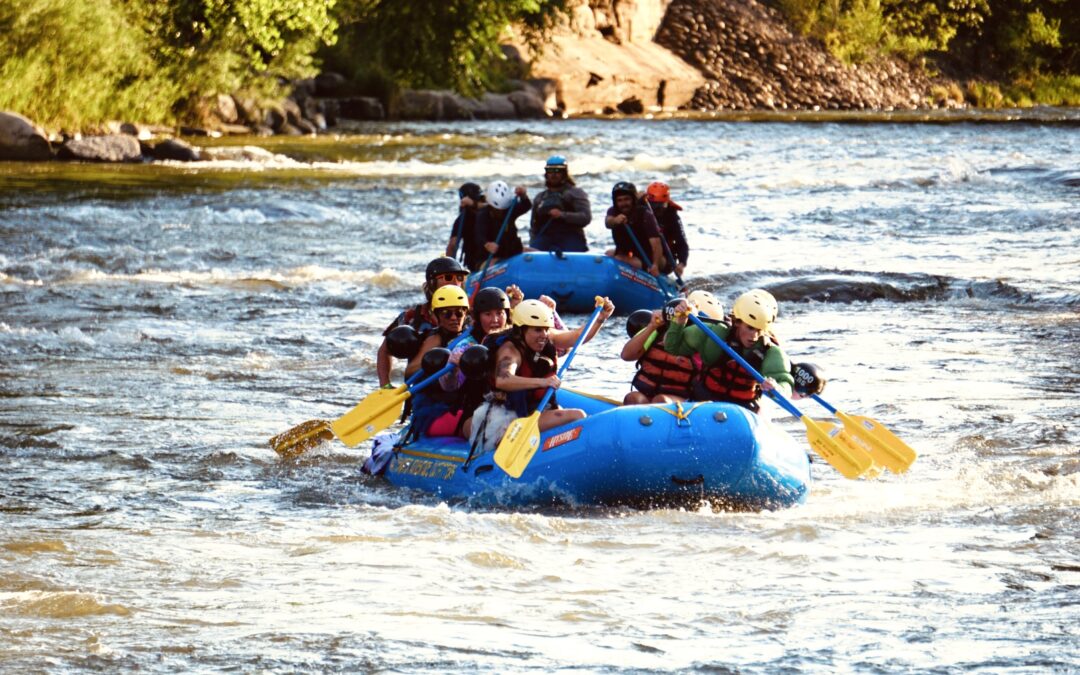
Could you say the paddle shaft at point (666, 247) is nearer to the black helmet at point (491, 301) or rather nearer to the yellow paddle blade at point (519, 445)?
the black helmet at point (491, 301)

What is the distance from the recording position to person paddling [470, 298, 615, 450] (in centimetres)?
762

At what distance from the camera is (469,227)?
46.7 feet

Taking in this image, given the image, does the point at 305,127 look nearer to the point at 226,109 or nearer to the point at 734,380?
the point at 226,109

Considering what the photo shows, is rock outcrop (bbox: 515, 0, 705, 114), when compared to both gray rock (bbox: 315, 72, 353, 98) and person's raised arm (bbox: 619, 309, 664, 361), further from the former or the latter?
person's raised arm (bbox: 619, 309, 664, 361)

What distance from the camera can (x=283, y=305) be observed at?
1448 centimetres

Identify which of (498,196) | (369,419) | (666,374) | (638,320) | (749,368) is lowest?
(369,419)

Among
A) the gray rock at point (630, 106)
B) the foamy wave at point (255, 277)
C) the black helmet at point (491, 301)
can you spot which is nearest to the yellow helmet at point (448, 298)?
the black helmet at point (491, 301)

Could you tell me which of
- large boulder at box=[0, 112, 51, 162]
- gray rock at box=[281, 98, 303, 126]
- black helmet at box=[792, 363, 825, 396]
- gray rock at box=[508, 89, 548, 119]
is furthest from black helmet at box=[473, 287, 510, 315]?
gray rock at box=[508, 89, 548, 119]

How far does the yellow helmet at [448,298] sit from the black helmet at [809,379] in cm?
183

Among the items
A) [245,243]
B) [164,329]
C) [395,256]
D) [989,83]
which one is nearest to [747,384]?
[164,329]

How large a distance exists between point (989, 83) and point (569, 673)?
224ft

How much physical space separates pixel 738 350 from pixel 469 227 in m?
6.39

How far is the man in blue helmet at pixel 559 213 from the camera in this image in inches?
555

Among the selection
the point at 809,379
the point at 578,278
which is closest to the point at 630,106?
the point at 578,278
